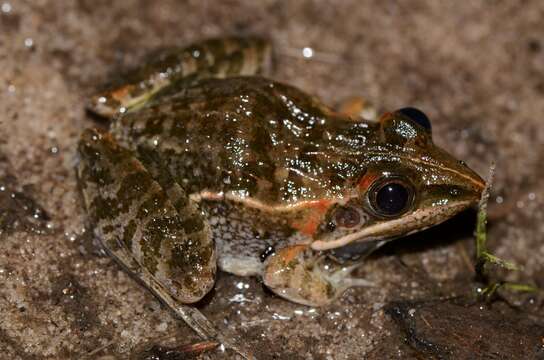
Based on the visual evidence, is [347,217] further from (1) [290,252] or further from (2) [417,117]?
(2) [417,117]

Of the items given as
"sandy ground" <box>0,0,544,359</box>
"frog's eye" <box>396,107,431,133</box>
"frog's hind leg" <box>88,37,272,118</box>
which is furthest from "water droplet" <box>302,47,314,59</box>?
"frog's eye" <box>396,107,431,133</box>

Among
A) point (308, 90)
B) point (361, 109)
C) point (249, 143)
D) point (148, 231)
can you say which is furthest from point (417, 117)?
point (148, 231)

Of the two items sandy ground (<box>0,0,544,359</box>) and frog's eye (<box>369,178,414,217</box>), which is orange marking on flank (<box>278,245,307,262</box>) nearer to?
sandy ground (<box>0,0,544,359</box>)

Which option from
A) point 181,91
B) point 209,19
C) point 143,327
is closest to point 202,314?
point 143,327

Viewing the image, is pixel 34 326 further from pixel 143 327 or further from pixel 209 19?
pixel 209 19

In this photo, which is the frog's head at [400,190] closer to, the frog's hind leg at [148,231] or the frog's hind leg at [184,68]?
the frog's hind leg at [148,231]

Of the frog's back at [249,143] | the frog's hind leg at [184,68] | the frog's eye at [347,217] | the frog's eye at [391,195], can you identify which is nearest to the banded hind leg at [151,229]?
the frog's back at [249,143]
